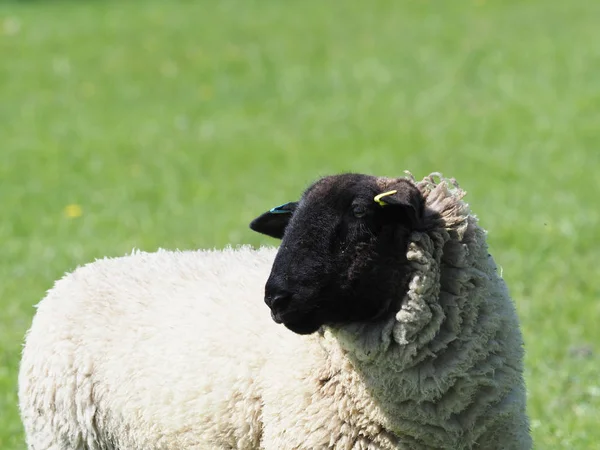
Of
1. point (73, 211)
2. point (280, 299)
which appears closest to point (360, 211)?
point (280, 299)

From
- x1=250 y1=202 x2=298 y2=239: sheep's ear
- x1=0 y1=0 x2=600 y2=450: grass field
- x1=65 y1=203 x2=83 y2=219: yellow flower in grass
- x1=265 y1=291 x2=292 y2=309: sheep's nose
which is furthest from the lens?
x1=65 y1=203 x2=83 y2=219: yellow flower in grass

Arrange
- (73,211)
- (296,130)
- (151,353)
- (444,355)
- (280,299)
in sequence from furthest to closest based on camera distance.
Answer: (296,130) < (73,211) < (151,353) < (444,355) < (280,299)

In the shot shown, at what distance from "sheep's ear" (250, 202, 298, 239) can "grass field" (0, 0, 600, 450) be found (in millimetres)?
2071

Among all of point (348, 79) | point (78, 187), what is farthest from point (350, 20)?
point (78, 187)

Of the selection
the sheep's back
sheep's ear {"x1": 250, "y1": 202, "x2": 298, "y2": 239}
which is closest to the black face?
sheep's ear {"x1": 250, "y1": 202, "x2": 298, "y2": 239}

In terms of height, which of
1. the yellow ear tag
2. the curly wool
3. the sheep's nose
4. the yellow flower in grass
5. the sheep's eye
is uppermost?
the yellow flower in grass

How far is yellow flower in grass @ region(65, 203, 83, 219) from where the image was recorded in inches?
412

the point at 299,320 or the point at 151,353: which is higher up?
the point at 299,320

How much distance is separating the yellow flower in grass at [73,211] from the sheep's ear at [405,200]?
7.39 meters

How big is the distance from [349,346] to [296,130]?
33.8 ft

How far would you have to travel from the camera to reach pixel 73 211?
10586 millimetres

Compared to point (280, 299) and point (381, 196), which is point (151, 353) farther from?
point (381, 196)

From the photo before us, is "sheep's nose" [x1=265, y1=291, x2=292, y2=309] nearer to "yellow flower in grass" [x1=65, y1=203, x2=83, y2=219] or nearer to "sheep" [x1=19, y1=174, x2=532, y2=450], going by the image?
"sheep" [x1=19, y1=174, x2=532, y2=450]

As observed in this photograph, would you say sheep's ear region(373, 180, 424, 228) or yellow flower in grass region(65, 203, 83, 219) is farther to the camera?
yellow flower in grass region(65, 203, 83, 219)
